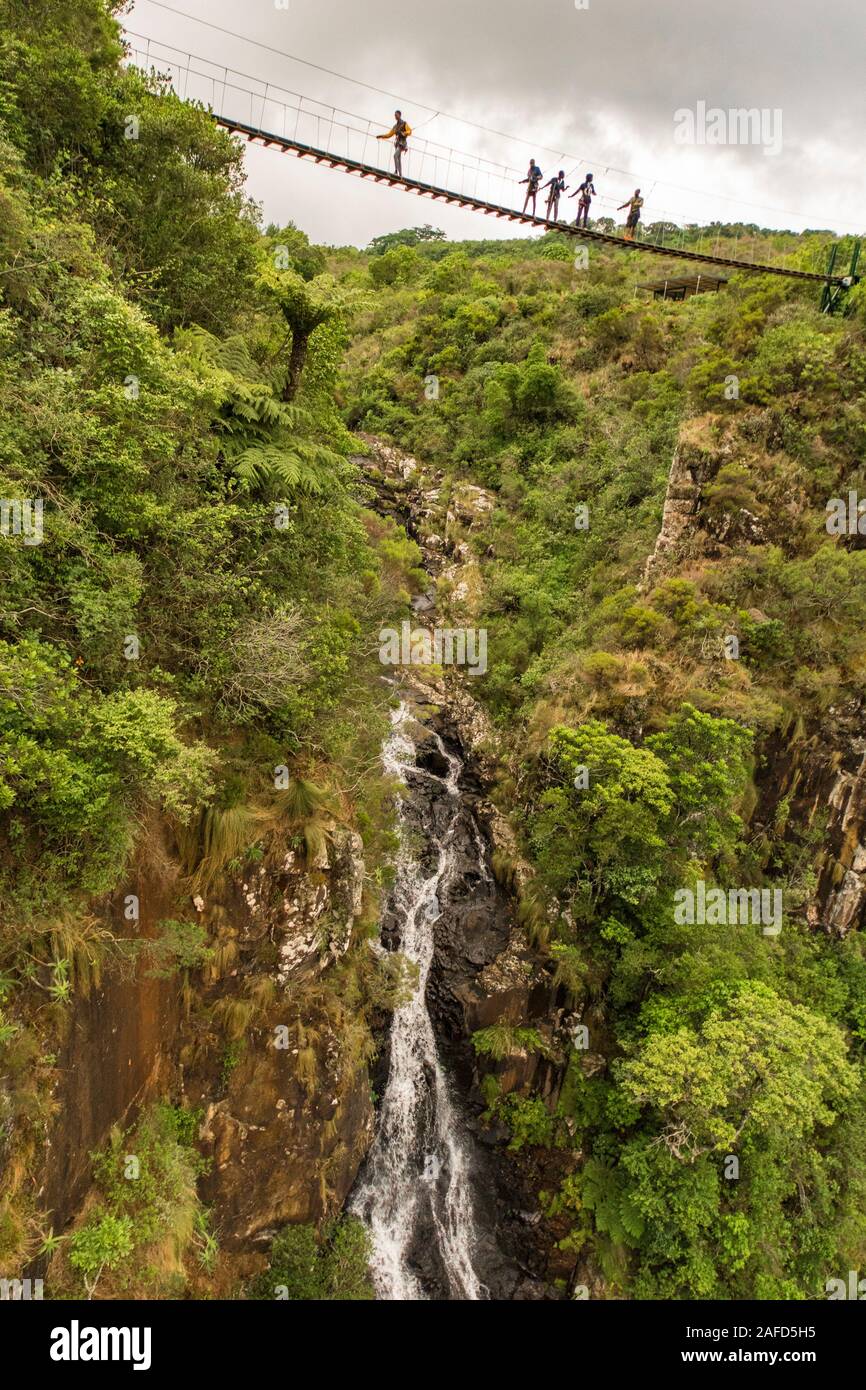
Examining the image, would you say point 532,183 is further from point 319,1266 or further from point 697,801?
point 319,1266

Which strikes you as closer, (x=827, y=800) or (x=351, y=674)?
(x=351, y=674)

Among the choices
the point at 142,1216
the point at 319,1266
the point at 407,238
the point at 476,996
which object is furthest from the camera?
the point at 407,238

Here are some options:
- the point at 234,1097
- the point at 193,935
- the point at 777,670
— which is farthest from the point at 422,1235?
the point at 777,670

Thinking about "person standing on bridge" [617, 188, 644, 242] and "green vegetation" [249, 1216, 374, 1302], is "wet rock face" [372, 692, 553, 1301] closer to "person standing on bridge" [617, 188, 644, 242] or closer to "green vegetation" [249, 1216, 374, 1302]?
"green vegetation" [249, 1216, 374, 1302]

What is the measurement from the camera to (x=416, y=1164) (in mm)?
13141

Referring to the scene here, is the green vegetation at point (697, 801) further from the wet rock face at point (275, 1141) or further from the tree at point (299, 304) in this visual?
the tree at point (299, 304)

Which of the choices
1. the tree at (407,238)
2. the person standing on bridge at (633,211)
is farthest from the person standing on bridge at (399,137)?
the tree at (407,238)

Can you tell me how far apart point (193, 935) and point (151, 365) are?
23.4 feet

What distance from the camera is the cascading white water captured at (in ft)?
40.2

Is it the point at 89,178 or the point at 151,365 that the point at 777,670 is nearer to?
the point at 151,365

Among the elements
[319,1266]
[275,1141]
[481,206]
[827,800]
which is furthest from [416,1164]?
[481,206]

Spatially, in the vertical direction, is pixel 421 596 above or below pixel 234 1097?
above

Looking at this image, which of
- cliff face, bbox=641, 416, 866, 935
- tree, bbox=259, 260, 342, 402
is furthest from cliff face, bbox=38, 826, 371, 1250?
cliff face, bbox=641, 416, 866, 935

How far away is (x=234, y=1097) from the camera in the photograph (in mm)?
9672
